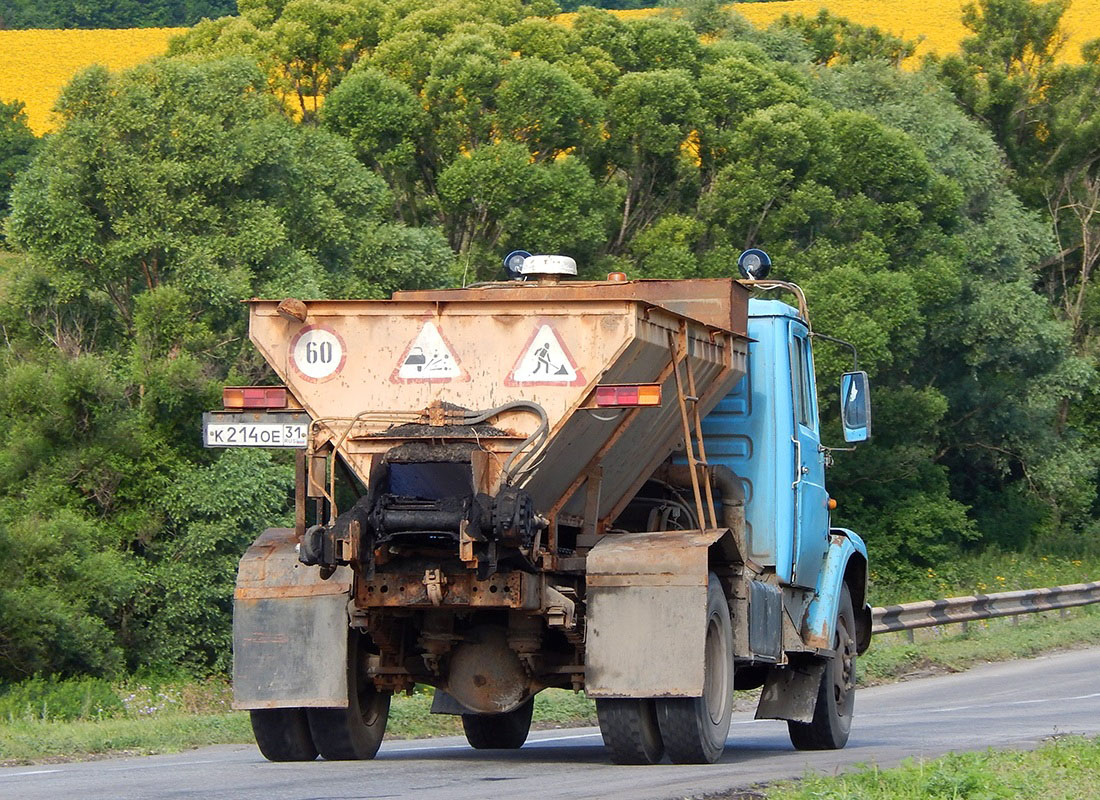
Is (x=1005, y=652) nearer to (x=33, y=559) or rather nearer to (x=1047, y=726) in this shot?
(x=1047, y=726)

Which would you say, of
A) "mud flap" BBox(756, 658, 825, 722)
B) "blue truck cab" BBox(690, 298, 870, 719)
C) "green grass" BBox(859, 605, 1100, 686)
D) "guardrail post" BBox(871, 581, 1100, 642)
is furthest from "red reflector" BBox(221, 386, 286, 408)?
"guardrail post" BBox(871, 581, 1100, 642)

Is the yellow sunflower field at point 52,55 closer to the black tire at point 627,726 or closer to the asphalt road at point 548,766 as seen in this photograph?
the asphalt road at point 548,766

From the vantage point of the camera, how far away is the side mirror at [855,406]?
13.4 meters

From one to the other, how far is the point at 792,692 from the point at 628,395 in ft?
12.5

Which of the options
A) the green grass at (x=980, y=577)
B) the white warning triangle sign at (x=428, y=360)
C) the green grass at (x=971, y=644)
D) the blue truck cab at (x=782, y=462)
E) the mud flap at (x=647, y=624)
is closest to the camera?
the mud flap at (x=647, y=624)

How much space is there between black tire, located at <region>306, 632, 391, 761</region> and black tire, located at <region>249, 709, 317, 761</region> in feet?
0.19

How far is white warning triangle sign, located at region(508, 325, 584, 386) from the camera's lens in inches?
408

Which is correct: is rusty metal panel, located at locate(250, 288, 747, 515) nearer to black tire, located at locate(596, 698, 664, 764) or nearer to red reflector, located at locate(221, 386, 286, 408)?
red reflector, located at locate(221, 386, 286, 408)

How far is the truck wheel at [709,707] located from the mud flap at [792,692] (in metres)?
1.65

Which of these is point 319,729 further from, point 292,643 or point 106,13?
point 106,13

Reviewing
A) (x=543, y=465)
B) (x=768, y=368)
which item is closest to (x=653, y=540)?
(x=543, y=465)

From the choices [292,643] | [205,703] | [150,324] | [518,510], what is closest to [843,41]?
[150,324]

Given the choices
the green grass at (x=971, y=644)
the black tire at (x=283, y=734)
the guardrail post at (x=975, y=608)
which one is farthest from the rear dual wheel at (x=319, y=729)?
the guardrail post at (x=975, y=608)

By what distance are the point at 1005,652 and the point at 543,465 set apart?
15.3 metres
